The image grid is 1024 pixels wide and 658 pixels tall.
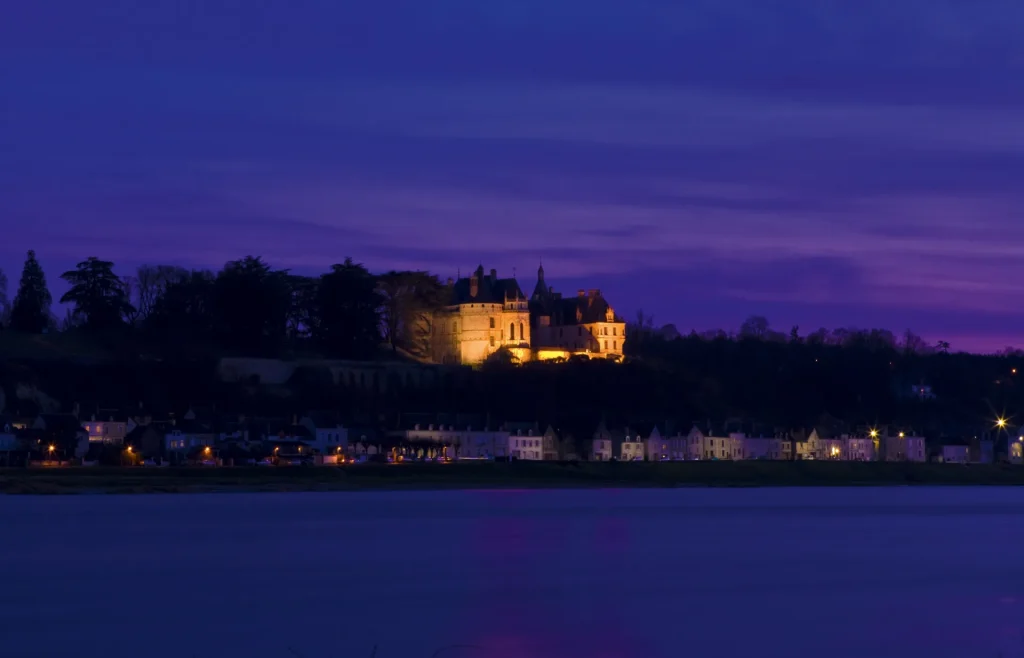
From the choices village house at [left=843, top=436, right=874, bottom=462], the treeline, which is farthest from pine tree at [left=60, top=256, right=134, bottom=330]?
village house at [left=843, top=436, right=874, bottom=462]

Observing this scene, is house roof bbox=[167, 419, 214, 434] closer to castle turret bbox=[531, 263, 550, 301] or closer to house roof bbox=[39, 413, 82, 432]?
house roof bbox=[39, 413, 82, 432]

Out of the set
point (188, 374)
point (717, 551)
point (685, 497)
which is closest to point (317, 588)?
point (717, 551)

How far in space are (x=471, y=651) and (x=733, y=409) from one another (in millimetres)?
100112

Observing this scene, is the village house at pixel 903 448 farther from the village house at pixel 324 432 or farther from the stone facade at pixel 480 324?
the village house at pixel 324 432

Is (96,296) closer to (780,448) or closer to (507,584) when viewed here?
(780,448)

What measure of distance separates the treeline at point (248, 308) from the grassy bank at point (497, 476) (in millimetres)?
39965

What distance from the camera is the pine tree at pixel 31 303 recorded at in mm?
116938

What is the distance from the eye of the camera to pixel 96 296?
120 meters

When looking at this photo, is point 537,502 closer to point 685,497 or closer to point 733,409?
point 685,497

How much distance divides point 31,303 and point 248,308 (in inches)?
613

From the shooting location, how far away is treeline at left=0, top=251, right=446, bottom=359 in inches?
4675

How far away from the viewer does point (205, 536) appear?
146ft

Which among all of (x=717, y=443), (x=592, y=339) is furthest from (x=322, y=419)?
(x=592, y=339)

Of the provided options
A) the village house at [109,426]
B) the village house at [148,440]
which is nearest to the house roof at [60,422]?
the village house at [148,440]
